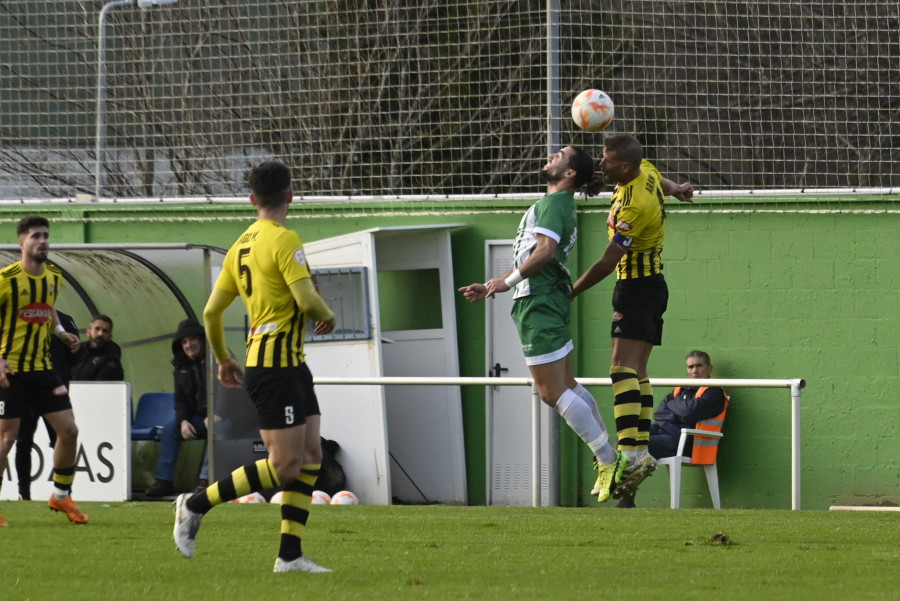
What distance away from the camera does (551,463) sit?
12.7m

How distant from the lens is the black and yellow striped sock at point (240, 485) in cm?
622

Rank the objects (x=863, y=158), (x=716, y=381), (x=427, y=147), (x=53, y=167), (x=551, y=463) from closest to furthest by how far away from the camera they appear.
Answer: (x=716, y=381) → (x=551, y=463) → (x=863, y=158) → (x=427, y=147) → (x=53, y=167)

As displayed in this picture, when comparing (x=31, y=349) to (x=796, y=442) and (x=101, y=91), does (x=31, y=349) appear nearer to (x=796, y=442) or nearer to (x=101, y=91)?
(x=796, y=442)

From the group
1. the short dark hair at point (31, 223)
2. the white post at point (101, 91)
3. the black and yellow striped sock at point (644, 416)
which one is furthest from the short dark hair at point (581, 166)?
the white post at point (101, 91)

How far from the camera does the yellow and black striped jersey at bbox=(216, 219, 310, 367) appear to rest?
616cm

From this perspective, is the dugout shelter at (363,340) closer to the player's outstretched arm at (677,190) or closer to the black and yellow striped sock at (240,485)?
the player's outstretched arm at (677,190)

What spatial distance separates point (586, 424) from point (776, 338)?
19.0ft

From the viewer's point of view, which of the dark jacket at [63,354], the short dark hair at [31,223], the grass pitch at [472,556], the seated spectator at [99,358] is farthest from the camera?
the seated spectator at [99,358]

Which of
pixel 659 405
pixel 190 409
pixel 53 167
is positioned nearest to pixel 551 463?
pixel 659 405

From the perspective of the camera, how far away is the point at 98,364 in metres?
13.5

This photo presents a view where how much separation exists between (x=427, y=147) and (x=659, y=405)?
12.3 feet

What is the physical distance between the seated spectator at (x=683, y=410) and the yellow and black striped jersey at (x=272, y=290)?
23.1ft

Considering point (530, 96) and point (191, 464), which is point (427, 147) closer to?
point (530, 96)

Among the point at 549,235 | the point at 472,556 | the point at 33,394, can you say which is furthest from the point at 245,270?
the point at 33,394
